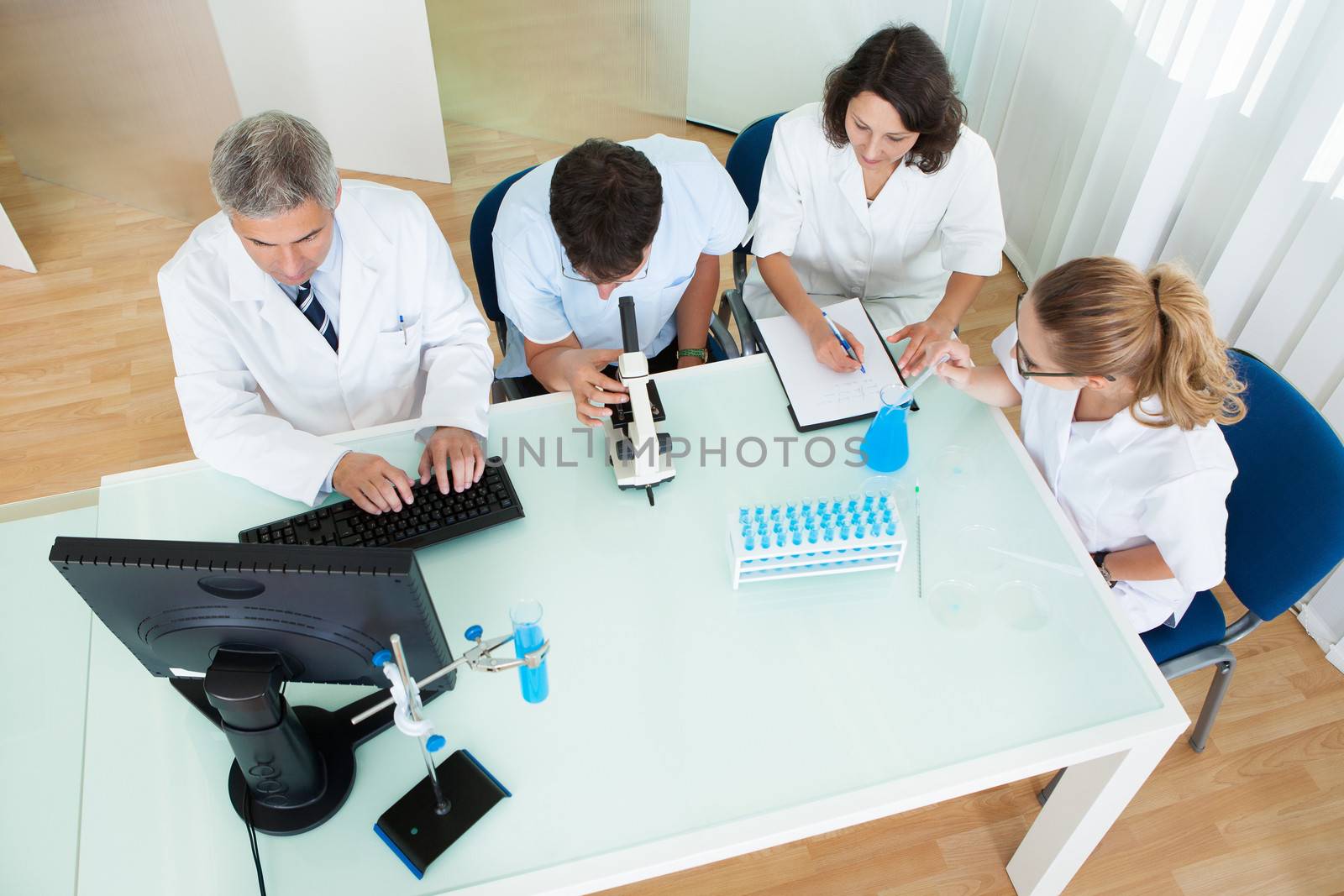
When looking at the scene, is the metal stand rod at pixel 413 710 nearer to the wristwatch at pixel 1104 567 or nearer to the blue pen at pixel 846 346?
the blue pen at pixel 846 346

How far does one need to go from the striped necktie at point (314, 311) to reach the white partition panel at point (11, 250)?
81.9 inches

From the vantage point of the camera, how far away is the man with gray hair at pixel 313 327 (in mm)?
1441

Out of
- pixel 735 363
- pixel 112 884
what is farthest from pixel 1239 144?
pixel 112 884

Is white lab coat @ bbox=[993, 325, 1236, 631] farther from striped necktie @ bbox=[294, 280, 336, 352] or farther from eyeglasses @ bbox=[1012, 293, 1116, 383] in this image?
striped necktie @ bbox=[294, 280, 336, 352]

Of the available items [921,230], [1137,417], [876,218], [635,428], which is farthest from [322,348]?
[1137,417]

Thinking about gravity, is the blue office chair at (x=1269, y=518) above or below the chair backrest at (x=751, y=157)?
below

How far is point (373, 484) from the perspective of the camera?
1.49 metres

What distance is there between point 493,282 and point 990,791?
150 centimetres

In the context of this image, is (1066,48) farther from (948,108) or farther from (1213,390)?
(1213,390)

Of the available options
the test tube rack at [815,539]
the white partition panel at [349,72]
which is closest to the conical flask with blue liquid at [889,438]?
the test tube rack at [815,539]

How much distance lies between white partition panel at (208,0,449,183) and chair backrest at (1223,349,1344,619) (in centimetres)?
274

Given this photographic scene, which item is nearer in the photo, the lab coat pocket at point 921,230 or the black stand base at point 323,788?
the black stand base at point 323,788

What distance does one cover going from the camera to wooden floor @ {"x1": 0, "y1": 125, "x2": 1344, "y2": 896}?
188cm

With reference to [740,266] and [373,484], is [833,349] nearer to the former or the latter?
[740,266]
